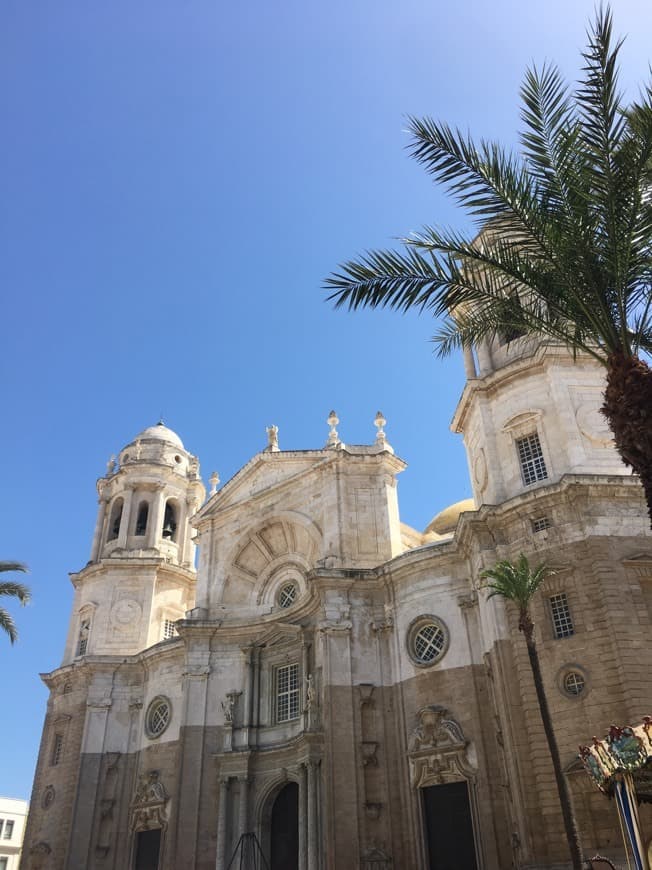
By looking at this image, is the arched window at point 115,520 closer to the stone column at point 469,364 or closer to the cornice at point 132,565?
the cornice at point 132,565

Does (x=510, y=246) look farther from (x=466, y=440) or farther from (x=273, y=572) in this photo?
(x=273, y=572)

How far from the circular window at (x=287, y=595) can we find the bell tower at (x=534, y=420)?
10.3 meters

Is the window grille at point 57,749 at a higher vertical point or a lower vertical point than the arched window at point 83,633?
lower

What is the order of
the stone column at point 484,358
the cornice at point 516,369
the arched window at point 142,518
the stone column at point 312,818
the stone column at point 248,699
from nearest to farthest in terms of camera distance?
the stone column at point 312,818
the cornice at point 516,369
the stone column at point 484,358
the stone column at point 248,699
the arched window at point 142,518

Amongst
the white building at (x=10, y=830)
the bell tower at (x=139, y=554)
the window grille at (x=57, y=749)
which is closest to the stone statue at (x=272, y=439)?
the bell tower at (x=139, y=554)

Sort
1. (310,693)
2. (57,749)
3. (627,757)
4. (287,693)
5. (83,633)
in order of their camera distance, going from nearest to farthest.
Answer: (627,757)
(310,693)
(287,693)
(57,749)
(83,633)

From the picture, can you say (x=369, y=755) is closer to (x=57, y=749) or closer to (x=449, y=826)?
(x=449, y=826)

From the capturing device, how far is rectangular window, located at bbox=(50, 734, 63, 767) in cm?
3751

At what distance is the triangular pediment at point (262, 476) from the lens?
36.0m

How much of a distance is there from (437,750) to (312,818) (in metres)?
5.67

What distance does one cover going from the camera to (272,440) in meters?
38.9

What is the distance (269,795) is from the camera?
101ft

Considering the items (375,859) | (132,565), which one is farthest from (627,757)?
(132,565)

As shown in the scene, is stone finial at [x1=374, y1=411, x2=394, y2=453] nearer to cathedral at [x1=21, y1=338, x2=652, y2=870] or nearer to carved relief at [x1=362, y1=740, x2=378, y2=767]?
cathedral at [x1=21, y1=338, x2=652, y2=870]
